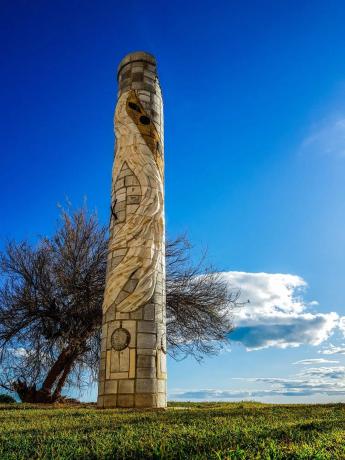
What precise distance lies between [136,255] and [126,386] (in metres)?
2.56

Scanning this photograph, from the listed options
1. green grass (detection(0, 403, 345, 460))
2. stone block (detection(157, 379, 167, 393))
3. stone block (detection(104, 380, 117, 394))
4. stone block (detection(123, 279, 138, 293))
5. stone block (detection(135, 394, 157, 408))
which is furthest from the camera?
stone block (detection(123, 279, 138, 293))

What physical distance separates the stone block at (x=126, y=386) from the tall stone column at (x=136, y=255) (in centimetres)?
2

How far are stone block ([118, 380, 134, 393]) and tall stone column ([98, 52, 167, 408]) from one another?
0.06ft

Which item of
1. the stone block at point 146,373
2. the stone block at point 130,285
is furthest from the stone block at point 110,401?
the stone block at point 130,285

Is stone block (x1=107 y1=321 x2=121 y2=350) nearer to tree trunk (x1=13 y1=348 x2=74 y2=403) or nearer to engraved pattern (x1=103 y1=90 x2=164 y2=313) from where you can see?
engraved pattern (x1=103 y1=90 x2=164 y2=313)

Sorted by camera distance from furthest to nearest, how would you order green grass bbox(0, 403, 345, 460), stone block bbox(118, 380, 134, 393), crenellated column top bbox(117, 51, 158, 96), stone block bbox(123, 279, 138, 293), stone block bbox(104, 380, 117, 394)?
crenellated column top bbox(117, 51, 158, 96) → stone block bbox(123, 279, 138, 293) → stone block bbox(104, 380, 117, 394) → stone block bbox(118, 380, 134, 393) → green grass bbox(0, 403, 345, 460)

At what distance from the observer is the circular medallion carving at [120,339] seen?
809 cm

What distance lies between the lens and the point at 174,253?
1587 centimetres

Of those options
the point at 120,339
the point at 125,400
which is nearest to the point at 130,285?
the point at 120,339

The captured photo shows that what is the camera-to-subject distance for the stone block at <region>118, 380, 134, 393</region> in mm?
7773

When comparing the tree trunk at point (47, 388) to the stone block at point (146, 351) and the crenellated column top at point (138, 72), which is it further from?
the crenellated column top at point (138, 72)

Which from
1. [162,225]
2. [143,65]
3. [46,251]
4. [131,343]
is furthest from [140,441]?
[46,251]

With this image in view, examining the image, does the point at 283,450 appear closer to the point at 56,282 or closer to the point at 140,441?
the point at 140,441

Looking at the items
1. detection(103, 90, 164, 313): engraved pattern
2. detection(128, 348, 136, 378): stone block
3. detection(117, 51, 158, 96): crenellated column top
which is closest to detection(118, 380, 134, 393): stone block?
detection(128, 348, 136, 378): stone block
